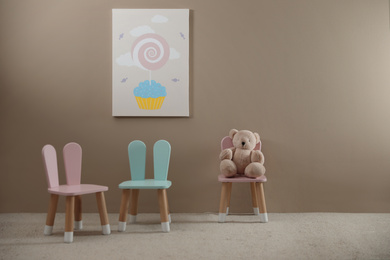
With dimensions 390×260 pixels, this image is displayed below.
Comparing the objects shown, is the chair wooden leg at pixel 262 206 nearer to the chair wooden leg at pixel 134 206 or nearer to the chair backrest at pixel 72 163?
the chair wooden leg at pixel 134 206

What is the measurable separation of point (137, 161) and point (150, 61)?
0.82 metres

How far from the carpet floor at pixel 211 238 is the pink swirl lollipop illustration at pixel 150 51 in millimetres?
1192

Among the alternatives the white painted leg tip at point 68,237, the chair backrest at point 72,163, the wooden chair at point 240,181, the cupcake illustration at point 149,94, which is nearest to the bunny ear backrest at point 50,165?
the chair backrest at point 72,163

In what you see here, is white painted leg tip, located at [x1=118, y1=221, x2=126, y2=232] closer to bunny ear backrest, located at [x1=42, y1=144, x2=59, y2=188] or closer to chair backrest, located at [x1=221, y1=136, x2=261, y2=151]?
bunny ear backrest, located at [x1=42, y1=144, x2=59, y2=188]

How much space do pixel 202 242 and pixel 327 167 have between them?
1.40m

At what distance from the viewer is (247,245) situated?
2.42m

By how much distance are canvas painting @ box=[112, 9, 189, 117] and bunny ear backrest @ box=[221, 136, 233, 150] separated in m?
0.37

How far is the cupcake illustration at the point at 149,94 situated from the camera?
132 inches

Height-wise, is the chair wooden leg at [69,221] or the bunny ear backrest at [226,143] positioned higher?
the bunny ear backrest at [226,143]

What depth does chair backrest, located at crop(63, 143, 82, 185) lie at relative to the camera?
2.92 metres

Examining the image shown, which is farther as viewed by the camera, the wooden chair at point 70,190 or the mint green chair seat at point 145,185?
the mint green chair seat at point 145,185

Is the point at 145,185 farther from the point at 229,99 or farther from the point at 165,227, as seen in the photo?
the point at 229,99

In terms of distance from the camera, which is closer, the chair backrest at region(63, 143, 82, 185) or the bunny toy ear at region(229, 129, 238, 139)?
the chair backrest at region(63, 143, 82, 185)

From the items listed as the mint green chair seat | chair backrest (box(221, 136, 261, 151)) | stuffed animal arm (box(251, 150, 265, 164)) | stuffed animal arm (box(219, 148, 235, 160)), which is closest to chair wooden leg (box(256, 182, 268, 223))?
stuffed animal arm (box(251, 150, 265, 164))
